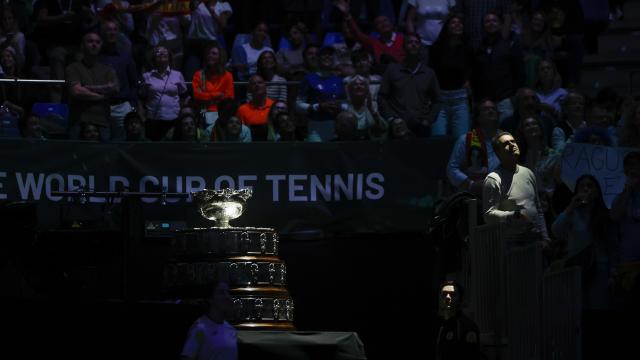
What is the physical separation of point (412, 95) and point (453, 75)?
0.88 meters

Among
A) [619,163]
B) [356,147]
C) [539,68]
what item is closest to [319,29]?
[539,68]

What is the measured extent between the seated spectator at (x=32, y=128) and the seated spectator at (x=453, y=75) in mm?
4822

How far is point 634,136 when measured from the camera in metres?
15.6

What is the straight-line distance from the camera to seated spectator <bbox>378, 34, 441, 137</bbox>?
17.9 metres

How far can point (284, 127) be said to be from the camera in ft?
56.7

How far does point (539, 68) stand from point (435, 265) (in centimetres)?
495

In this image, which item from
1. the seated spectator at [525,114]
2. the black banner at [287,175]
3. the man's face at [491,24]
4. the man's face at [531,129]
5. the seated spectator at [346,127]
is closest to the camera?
the black banner at [287,175]

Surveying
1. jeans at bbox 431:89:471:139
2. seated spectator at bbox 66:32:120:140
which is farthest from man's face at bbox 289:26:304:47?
seated spectator at bbox 66:32:120:140

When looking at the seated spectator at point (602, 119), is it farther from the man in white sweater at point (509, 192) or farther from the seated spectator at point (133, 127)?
the seated spectator at point (133, 127)

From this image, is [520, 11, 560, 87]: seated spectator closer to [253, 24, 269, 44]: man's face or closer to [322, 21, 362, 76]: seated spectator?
[322, 21, 362, 76]: seated spectator

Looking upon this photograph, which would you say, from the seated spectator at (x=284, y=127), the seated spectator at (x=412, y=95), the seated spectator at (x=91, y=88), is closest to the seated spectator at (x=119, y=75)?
the seated spectator at (x=91, y=88)

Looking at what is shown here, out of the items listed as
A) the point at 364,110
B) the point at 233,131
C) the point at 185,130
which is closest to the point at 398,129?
the point at 364,110

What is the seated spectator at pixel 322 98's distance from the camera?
17734 millimetres

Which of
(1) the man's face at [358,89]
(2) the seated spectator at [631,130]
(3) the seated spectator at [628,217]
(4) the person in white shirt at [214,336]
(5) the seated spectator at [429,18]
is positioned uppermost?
(5) the seated spectator at [429,18]
